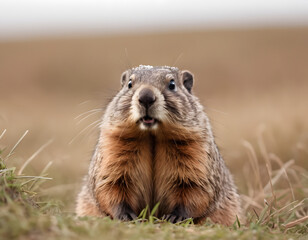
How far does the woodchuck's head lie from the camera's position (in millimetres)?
5035

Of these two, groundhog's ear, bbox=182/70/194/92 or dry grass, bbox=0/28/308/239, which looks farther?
dry grass, bbox=0/28/308/239

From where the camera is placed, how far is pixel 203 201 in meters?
5.30

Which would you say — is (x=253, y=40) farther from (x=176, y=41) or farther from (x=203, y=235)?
(x=203, y=235)

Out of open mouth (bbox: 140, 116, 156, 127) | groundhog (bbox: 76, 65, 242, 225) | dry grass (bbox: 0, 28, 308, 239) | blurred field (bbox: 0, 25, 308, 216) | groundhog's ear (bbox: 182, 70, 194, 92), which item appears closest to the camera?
open mouth (bbox: 140, 116, 156, 127)

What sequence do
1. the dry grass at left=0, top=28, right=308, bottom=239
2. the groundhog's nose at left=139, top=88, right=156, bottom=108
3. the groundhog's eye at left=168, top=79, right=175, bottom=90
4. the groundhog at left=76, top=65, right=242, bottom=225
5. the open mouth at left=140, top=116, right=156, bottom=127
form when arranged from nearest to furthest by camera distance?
the groundhog's nose at left=139, top=88, right=156, bottom=108 < the open mouth at left=140, top=116, right=156, bottom=127 < the groundhog at left=76, top=65, right=242, bottom=225 < the groundhog's eye at left=168, top=79, right=175, bottom=90 < the dry grass at left=0, top=28, right=308, bottom=239

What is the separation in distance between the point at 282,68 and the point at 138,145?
56.4 ft

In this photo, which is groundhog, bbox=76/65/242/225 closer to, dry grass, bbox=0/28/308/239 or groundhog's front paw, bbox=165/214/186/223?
groundhog's front paw, bbox=165/214/186/223

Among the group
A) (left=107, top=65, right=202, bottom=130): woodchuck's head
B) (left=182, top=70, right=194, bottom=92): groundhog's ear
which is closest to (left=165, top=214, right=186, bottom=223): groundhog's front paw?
(left=107, top=65, right=202, bottom=130): woodchuck's head

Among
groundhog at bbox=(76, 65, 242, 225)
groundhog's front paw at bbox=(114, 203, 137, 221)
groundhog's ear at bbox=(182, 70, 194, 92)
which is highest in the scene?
groundhog's ear at bbox=(182, 70, 194, 92)

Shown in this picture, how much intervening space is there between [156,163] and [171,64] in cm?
938

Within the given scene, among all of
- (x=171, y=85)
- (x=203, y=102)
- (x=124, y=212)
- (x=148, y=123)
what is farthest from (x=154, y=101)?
(x=203, y=102)

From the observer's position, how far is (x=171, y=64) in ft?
47.7

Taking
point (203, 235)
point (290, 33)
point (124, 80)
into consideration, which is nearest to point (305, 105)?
point (124, 80)

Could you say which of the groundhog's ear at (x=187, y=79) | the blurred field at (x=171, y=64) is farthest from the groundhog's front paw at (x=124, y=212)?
the groundhog's ear at (x=187, y=79)
